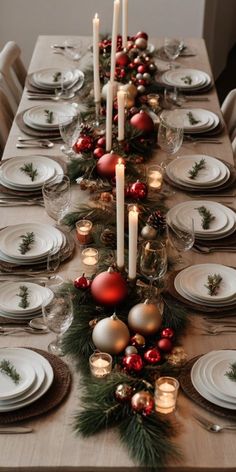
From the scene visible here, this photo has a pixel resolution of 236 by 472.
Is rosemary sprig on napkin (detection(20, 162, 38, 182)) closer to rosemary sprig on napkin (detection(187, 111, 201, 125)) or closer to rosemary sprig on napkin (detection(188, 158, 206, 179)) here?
rosemary sprig on napkin (detection(188, 158, 206, 179))

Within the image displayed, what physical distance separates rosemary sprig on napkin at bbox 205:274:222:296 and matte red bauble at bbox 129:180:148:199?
43cm

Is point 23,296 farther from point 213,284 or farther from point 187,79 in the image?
point 187,79

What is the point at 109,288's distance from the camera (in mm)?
1827

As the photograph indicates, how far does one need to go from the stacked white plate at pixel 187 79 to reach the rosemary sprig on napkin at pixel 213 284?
1.36m

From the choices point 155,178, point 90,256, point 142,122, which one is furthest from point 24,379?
point 142,122

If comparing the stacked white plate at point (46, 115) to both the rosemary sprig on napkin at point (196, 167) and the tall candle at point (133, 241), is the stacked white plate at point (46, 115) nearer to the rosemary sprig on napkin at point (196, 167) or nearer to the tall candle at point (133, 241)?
the rosemary sprig on napkin at point (196, 167)

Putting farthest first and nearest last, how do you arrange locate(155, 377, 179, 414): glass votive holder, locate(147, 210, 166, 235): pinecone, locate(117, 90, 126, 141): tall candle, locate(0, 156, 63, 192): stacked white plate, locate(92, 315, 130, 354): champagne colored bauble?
locate(0, 156, 63, 192): stacked white plate, locate(117, 90, 126, 141): tall candle, locate(147, 210, 166, 235): pinecone, locate(92, 315, 130, 354): champagne colored bauble, locate(155, 377, 179, 414): glass votive holder

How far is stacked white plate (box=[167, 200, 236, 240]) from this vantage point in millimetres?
2223

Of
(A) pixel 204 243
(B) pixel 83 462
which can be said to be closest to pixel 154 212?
(A) pixel 204 243

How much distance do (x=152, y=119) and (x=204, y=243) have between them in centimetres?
73

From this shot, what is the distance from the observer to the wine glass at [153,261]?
1.92 meters

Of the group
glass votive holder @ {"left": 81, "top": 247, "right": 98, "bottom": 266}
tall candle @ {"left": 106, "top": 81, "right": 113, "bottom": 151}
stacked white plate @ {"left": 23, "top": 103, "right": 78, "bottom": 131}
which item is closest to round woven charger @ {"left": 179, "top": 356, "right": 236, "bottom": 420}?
glass votive holder @ {"left": 81, "top": 247, "right": 98, "bottom": 266}

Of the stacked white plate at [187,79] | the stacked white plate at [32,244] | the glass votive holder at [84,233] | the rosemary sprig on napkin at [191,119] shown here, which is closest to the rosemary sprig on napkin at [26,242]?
the stacked white plate at [32,244]

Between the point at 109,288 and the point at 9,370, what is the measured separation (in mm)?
310
